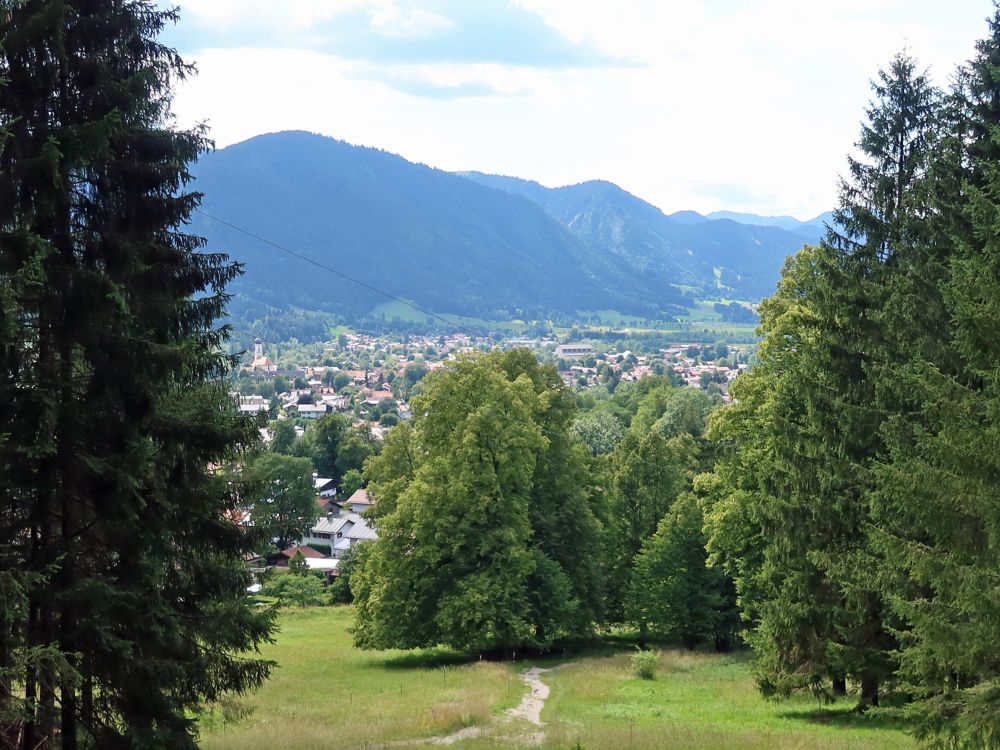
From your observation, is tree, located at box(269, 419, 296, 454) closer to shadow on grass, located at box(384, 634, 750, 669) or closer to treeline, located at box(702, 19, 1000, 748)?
shadow on grass, located at box(384, 634, 750, 669)

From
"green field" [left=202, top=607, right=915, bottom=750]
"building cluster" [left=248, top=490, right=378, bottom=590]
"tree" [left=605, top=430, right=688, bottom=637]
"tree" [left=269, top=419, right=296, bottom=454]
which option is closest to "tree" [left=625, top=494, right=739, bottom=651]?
"green field" [left=202, top=607, right=915, bottom=750]

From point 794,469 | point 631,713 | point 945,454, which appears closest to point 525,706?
point 631,713

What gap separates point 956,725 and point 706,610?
24376 mm

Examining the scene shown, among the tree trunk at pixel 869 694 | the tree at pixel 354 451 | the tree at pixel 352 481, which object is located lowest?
the tree trunk at pixel 869 694

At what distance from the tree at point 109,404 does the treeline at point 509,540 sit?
18706mm

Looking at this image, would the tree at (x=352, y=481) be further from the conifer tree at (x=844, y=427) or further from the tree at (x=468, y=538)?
the conifer tree at (x=844, y=427)

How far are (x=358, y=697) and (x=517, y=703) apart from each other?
4208 millimetres

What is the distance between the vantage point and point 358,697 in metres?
25.5

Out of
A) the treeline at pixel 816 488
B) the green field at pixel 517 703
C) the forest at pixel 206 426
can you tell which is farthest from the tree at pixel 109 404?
the treeline at pixel 816 488

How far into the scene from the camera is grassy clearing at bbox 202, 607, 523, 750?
18.9 meters

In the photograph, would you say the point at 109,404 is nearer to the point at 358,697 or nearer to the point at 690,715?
the point at 690,715

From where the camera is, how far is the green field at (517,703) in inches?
678

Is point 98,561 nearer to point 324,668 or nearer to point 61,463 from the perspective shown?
point 61,463

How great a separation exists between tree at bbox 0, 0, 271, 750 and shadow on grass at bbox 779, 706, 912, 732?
11169 mm
